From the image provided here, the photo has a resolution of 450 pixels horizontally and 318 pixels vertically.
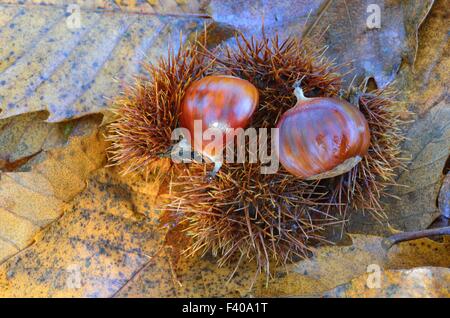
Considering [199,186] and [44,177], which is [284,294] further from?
[44,177]

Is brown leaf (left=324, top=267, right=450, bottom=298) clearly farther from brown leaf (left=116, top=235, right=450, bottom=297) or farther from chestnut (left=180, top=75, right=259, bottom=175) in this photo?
chestnut (left=180, top=75, right=259, bottom=175)

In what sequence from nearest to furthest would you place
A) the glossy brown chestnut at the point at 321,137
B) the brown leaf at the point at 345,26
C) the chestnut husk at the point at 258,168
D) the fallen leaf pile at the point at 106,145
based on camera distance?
1. the glossy brown chestnut at the point at 321,137
2. the chestnut husk at the point at 258,168
3. the fallen leaf pile at the point at 106,145
4. the brown leaf at the point at 345,26

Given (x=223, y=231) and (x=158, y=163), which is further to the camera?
(x=158, y=163)

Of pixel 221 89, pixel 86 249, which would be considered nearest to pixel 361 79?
pixel 221 89

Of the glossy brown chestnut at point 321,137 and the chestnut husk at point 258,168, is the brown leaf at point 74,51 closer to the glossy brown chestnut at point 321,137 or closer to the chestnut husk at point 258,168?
the chestnut husk at point 258,168

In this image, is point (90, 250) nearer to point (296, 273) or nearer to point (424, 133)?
point (296, 273)

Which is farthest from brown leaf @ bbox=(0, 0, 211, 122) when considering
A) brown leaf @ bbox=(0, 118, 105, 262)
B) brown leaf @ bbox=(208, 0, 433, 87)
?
brown leaf @ bbox=(208, 0, 433, 87)

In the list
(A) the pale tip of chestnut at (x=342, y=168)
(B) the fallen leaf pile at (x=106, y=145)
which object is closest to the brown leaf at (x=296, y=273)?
(B) the fallen leaf pile at (x=106, y=145)
